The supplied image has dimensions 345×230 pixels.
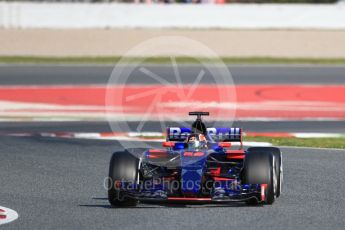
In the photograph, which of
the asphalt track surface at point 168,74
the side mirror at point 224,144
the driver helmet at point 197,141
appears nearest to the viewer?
the driver helmet at point 197,141

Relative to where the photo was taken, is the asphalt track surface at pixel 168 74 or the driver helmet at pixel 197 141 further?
the asphalt track surface at pixel 168 74

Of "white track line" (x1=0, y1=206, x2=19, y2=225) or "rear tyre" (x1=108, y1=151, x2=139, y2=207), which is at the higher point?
"rear tyre" (x1=108, y1=151, x2=139, y2=207)

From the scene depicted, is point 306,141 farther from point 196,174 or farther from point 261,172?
point 196,174

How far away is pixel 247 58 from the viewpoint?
3681 centimetres

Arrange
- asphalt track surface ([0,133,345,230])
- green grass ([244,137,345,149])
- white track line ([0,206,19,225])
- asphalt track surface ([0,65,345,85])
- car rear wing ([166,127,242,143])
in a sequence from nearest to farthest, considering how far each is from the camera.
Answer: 1. asphalt track surface ([0,133,345,230])
2. white track line ([0,206,19,225])
3. car rear wing ([166,127,242,143])
4. green grass ([244,137,345,149])
5. asphalt track surface ([0,65,345,85])

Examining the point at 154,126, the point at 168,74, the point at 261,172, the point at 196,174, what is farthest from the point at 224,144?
the point at 168,74

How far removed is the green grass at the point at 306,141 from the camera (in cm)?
1716

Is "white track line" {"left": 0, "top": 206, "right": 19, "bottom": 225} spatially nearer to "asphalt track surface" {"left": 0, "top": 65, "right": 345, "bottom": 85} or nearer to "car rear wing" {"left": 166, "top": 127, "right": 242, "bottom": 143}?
"car rear wing" {"left": 166, "top": 127, "right": 242, "bottom": 143}

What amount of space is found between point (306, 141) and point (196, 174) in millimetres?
7096

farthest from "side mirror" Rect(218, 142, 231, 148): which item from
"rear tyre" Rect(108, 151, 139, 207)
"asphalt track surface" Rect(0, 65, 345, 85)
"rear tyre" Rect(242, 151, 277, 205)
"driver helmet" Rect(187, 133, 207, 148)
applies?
"asphalt track surface" Rect(0, 65, 345, 85)

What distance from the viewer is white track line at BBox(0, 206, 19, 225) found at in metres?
10.3

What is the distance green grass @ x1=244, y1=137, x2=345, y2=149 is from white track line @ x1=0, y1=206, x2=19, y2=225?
284 inches

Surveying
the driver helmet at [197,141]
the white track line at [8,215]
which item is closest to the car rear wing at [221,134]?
the driver helmet at [197,141]

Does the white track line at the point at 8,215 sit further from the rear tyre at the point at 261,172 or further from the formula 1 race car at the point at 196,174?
the rear tyre at the point at 261,172
